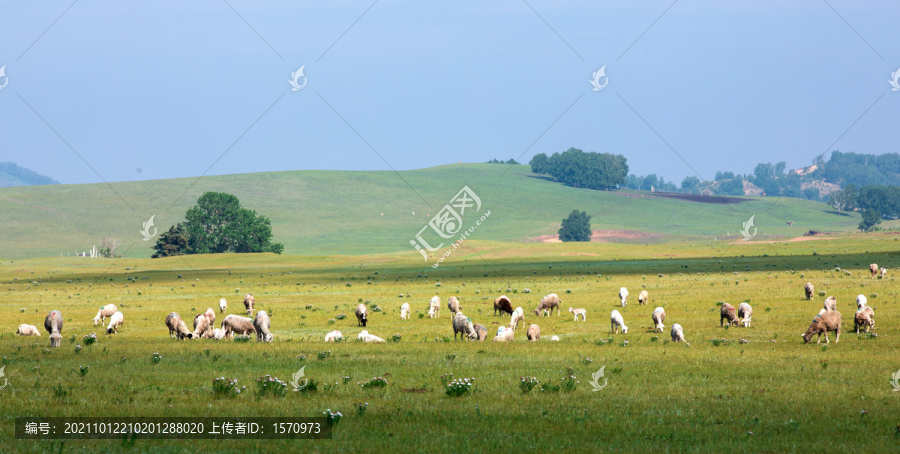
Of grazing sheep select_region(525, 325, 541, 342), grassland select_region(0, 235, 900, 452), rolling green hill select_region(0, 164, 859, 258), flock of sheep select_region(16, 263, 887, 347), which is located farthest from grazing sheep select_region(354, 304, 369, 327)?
rolling green hill select_region(0, 164, 859, 258)

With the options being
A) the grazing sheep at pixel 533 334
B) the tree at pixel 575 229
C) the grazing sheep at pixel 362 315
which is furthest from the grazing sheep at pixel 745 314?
the tree at pixel 575 229

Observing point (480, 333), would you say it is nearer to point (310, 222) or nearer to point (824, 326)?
point (824, 326)

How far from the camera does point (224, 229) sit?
13600cm

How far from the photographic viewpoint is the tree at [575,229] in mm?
163000

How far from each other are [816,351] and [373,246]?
13362cm

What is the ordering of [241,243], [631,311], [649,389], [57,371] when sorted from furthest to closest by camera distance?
[241,243] < [631,311] < [57,371] < [649,389]

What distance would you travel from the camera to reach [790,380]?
704 inches

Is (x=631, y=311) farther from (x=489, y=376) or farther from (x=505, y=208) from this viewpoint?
(x=505, y=208)

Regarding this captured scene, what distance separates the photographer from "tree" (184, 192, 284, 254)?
136 m

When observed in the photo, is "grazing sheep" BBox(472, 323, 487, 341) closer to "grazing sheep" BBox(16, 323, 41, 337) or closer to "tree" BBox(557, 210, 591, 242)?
"grazing sheep" BBox(16, 323, 41, 337)

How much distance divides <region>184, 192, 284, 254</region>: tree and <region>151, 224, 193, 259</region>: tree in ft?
4.11

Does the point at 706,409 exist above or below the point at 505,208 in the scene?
below

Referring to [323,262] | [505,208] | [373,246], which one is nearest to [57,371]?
[323,262]

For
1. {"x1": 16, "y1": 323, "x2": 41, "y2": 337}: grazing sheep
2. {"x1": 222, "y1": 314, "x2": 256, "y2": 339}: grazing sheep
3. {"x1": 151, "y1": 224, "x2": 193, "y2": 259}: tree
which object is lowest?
{"x1": 16, "y1": 323, "x2": 41, "y2": 337}: grazing sheep
